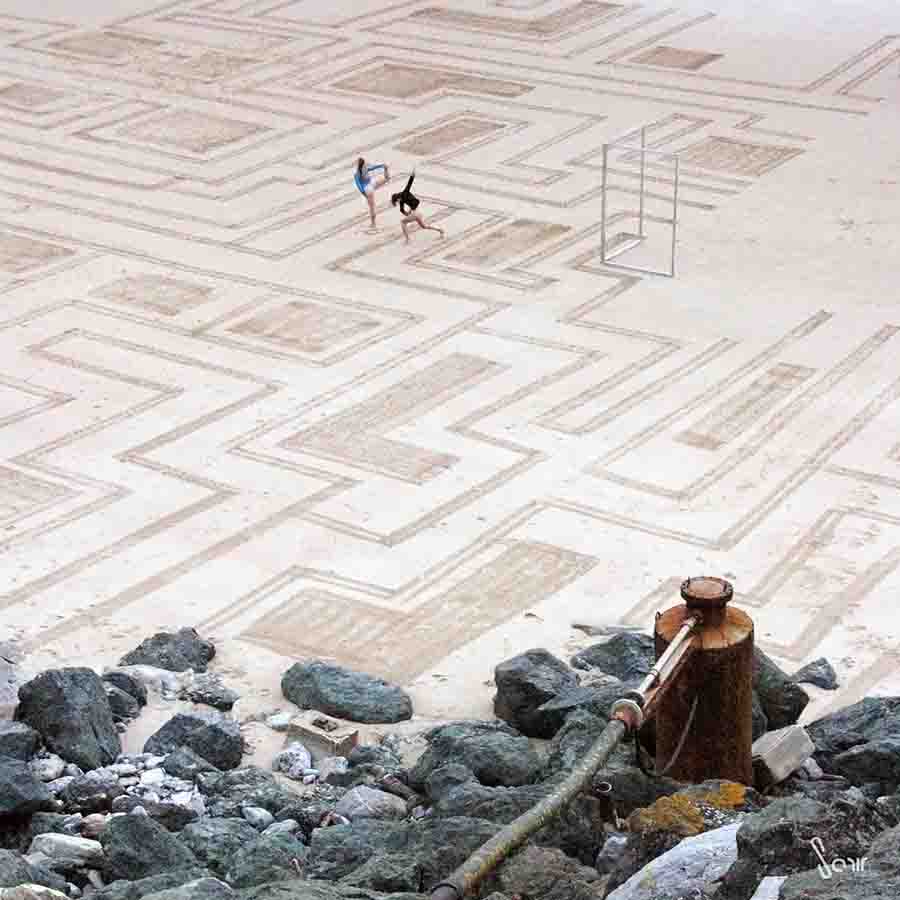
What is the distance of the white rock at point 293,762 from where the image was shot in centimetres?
573

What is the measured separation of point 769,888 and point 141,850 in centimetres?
174

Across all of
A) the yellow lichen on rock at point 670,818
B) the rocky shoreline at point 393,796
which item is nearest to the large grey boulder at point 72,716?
the rocky shoreline at point 393,796

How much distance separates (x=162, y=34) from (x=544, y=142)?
400 cm

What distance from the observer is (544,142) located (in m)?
12.8

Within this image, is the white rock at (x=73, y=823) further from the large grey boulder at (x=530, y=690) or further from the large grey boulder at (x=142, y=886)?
the large grey boulder at (x=530, y=690)

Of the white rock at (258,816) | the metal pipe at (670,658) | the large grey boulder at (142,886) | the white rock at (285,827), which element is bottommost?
the white rock at (258,816)

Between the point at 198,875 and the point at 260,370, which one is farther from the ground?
the point at 198,875

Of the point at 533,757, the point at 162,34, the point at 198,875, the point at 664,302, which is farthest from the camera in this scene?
the point at 162,34

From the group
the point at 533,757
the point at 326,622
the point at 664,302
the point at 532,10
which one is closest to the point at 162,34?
the point at 532,10

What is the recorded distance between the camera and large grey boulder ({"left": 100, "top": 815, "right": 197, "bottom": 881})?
4633 mm

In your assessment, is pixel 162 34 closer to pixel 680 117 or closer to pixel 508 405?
pixel 680 117

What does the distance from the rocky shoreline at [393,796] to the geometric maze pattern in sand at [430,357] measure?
25.0 inches

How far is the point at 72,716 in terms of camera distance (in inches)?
219

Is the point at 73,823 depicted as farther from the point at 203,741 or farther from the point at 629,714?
the point at 629,714
